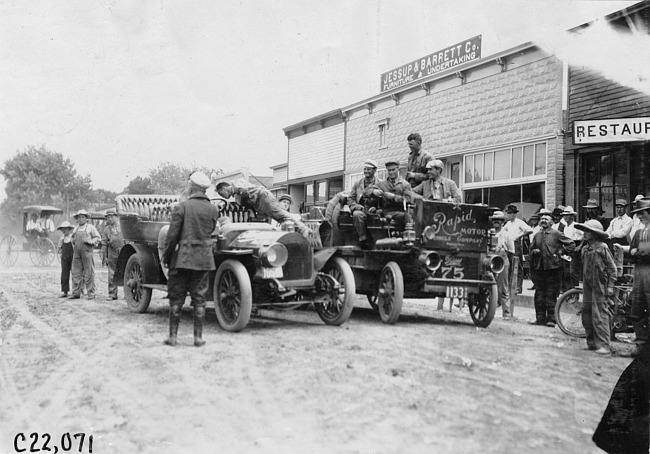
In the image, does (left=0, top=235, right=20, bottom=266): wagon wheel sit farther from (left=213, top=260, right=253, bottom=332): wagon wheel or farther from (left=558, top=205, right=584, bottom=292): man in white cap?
(left=558, top=205, right=584, bottom=292): man in white cap

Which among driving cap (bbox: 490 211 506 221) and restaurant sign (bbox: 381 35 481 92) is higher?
restaurant sign (bbox: 381 35 481 92)

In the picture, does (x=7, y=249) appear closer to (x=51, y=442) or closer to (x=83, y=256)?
(x=83, y=256)

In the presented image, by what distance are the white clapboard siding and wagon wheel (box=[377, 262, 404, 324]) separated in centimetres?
1671

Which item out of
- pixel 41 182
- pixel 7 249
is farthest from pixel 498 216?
pixel 7 249

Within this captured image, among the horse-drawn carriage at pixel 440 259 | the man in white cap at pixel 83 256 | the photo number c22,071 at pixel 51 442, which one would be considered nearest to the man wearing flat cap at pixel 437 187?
the horse-drawn carriage at pixel 440 259

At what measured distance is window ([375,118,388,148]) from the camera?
71.6 feet

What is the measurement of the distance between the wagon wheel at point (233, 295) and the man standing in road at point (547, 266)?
4.60 metres

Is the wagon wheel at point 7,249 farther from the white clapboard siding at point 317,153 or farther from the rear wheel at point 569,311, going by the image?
the rear wheel at point 569,311

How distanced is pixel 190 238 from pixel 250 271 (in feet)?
4.47

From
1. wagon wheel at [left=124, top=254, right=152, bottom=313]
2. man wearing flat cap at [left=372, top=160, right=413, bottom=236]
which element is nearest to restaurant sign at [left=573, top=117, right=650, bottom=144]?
man wearing flat cap at [left=372, top=160, right=413, bottom=236]

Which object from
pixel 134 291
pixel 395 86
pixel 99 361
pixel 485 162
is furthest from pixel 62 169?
pixel 395 86

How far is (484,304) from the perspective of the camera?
817 cm

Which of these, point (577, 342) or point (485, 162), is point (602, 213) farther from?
point (485, 162)

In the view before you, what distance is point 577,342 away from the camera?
7238 millimetres
